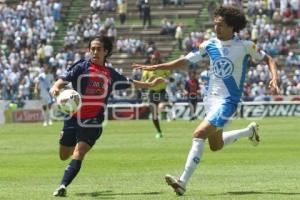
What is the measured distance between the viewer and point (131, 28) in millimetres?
61094

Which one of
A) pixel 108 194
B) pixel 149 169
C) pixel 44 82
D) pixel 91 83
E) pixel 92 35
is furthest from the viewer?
pixel 92 35

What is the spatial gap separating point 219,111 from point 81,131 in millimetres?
2125

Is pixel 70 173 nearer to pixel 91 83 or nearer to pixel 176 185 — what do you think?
pixel 176 185

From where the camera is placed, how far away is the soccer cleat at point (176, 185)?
42.5ft

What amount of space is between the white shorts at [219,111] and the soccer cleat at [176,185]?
3.80ft

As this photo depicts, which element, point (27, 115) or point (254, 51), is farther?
A: point (27, 115)

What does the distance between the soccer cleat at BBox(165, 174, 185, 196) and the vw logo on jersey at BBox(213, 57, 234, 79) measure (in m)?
1.98

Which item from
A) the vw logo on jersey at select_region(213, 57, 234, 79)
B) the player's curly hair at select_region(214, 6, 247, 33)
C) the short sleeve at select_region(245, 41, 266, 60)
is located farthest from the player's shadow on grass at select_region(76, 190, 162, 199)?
the player's curly hair at select_region(214, 6, 247, 33)

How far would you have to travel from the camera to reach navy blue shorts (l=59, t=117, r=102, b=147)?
13.9 m

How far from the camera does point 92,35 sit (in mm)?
55312

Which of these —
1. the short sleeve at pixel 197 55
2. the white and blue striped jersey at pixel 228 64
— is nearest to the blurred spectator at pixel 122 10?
the short sleeve at pixel 197 55

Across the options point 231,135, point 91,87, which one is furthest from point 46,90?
point 91,87

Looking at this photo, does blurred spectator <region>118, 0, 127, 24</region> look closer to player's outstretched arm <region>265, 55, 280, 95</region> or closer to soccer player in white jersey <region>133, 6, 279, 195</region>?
soccer player in white jersey <region>133, 6, 279, 195</region>

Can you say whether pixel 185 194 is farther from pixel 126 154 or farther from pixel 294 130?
pixel 294 130
